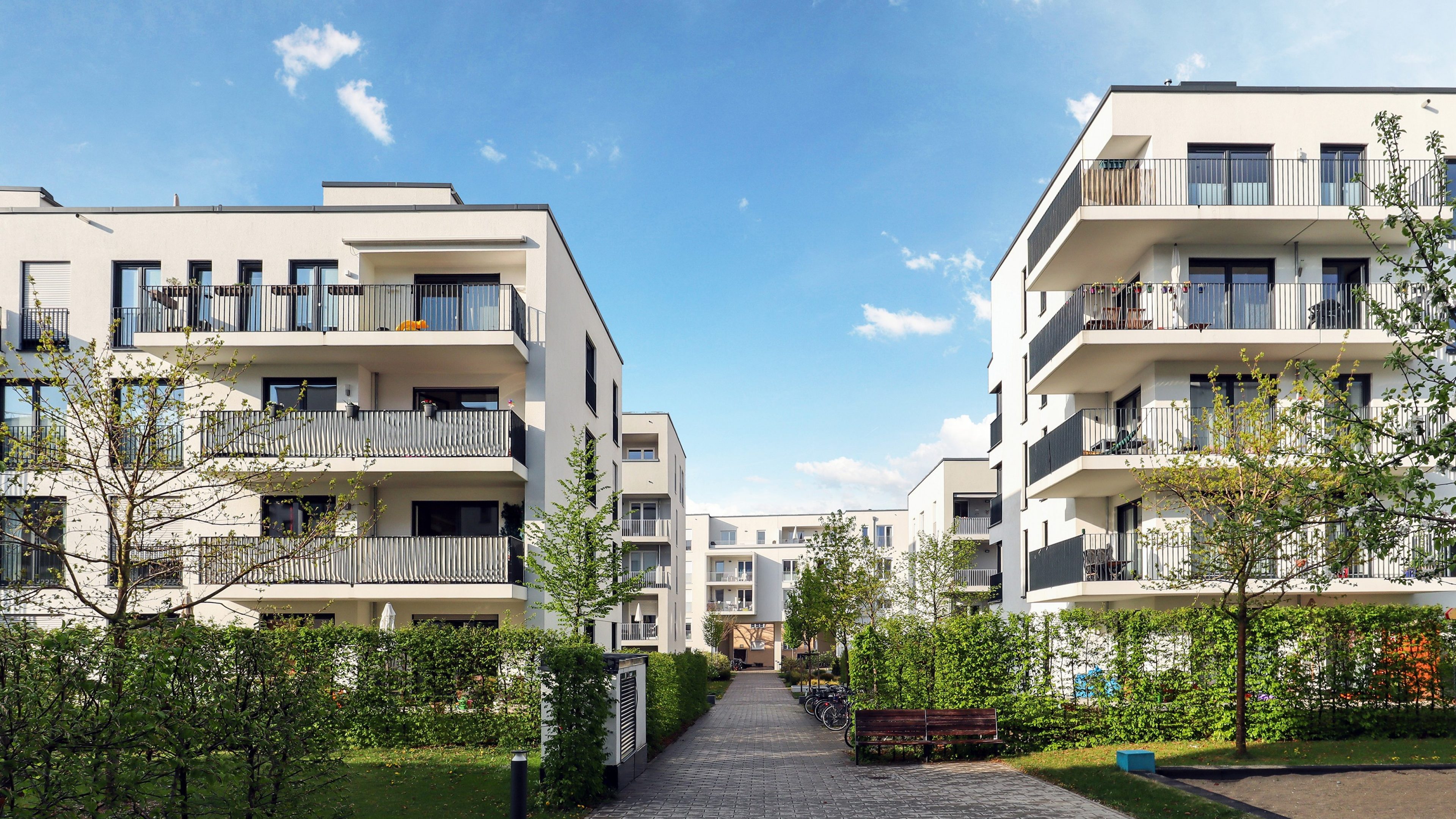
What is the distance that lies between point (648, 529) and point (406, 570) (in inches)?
1012

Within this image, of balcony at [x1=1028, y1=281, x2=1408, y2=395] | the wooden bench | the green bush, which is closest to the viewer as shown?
the green bush

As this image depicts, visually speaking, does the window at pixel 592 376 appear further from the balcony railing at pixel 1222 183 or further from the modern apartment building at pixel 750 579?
the modern apartment building at pixel 750 579

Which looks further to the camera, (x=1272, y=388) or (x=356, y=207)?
(x=356, y=207)

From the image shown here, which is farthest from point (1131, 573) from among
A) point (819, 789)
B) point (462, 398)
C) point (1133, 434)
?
point (462, 398)

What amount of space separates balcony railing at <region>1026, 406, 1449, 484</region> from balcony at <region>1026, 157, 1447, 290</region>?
3.74 m

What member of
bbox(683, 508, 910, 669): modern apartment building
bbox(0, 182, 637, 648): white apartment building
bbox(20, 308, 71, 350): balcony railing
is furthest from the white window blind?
bbox(683, 508, 910, 669): modern apartment building

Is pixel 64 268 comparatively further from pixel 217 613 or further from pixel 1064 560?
pixel 1064 560

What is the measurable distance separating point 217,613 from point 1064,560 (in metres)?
18.6

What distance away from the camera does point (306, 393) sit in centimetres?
2228

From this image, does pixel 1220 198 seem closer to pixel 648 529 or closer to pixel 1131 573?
pixel 1131 573

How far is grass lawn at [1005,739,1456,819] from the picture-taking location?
10906 millimetres

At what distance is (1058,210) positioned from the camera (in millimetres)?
22281

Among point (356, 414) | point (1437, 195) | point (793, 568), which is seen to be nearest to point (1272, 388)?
point (1437, 195)

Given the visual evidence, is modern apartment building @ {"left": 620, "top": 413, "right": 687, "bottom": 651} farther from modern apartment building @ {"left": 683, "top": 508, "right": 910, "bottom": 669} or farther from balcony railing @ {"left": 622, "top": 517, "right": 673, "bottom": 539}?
modern apartment building @ {"left": 683, "top": 508, "right": 910, "bottom": 669}
